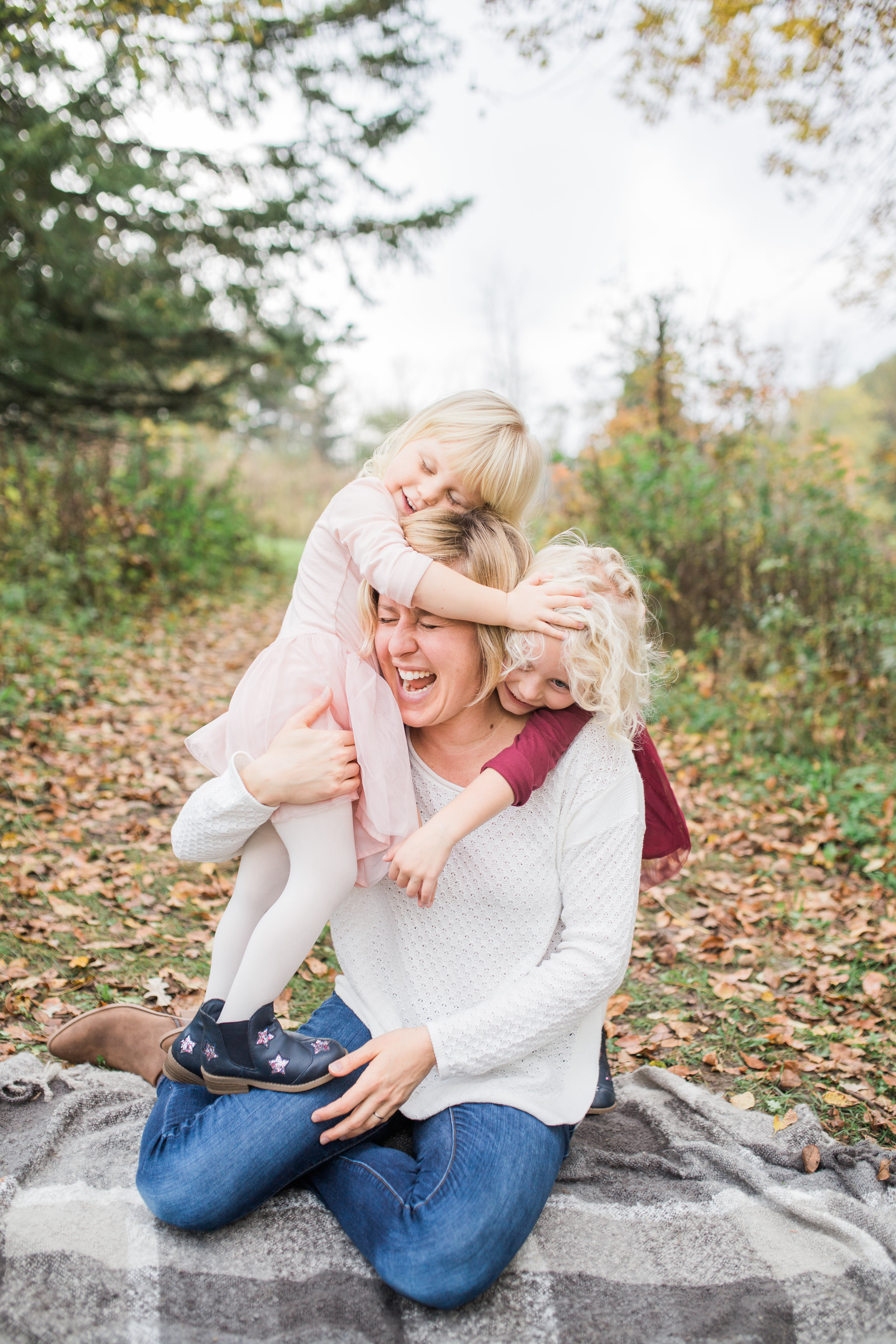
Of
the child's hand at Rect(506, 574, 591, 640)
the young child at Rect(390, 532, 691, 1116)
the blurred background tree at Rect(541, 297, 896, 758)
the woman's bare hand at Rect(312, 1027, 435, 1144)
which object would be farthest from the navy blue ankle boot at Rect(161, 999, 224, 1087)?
the blurred background tree at Rect(541, 297, 896, 758)

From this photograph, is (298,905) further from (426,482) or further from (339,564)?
(426,482)

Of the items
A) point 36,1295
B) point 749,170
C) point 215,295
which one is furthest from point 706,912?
point 215,295

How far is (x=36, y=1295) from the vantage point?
162 centimetres

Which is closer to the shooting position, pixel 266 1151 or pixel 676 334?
pixel 266 1151

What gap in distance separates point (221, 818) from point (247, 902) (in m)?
0.29

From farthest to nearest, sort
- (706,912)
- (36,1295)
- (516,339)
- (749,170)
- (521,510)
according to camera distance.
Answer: (516,339), (749,170), (706,912), (521,510), (36,1295)

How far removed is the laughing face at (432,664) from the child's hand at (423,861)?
0.97ft

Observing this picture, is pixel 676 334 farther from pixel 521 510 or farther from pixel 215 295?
pixel 521 510

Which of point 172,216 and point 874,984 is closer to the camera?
point 874,984

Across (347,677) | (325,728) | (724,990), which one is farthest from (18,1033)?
(724,990)

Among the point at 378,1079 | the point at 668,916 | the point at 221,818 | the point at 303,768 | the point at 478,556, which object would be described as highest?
the point at 478,556

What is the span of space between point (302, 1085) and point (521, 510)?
5.42 ft

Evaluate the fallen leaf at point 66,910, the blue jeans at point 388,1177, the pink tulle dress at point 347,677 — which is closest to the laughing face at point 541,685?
the pink tulle dress at point 347,677

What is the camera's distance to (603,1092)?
237 cm
